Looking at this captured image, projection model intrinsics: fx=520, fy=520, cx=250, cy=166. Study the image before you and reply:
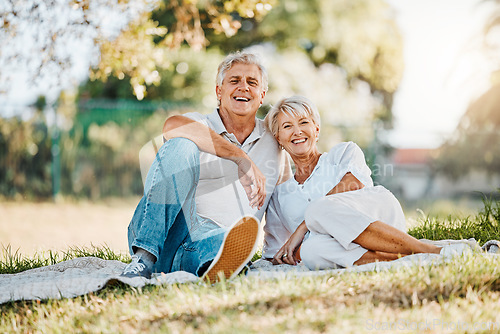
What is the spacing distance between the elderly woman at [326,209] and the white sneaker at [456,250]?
0.02 metres

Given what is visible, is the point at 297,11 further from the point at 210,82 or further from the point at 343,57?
the point at 210,82

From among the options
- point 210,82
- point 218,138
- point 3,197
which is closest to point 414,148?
point 210,82

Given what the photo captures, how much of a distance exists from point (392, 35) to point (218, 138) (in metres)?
16.0

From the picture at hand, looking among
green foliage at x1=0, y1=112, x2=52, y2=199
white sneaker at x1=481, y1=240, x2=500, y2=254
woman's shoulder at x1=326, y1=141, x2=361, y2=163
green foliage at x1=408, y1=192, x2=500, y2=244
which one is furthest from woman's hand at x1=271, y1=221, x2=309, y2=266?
green foliage at x1=0, y1=112, x2=52, y2=199

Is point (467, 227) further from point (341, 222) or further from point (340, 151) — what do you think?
point (341, 222)

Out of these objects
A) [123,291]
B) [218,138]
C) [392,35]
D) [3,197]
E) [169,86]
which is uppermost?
[392,35]

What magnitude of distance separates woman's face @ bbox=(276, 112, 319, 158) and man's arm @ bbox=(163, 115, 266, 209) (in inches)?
13.7

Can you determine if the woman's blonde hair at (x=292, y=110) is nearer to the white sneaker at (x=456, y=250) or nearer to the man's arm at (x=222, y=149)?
the man's arm at (x=222, y=149)

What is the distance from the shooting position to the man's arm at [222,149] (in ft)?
9.96

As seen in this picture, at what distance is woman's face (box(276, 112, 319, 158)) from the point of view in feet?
10.8

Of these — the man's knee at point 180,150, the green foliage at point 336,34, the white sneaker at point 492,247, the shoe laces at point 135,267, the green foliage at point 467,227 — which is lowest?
the green foliage at point 467,227

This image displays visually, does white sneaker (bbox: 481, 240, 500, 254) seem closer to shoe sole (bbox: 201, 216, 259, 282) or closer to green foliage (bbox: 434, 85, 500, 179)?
shoe sole (bbox: 201, 216, 259, 282)

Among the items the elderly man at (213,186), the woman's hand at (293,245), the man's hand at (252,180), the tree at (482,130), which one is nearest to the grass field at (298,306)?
the elderly man at (213,186)

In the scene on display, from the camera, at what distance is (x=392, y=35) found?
58.0ft
